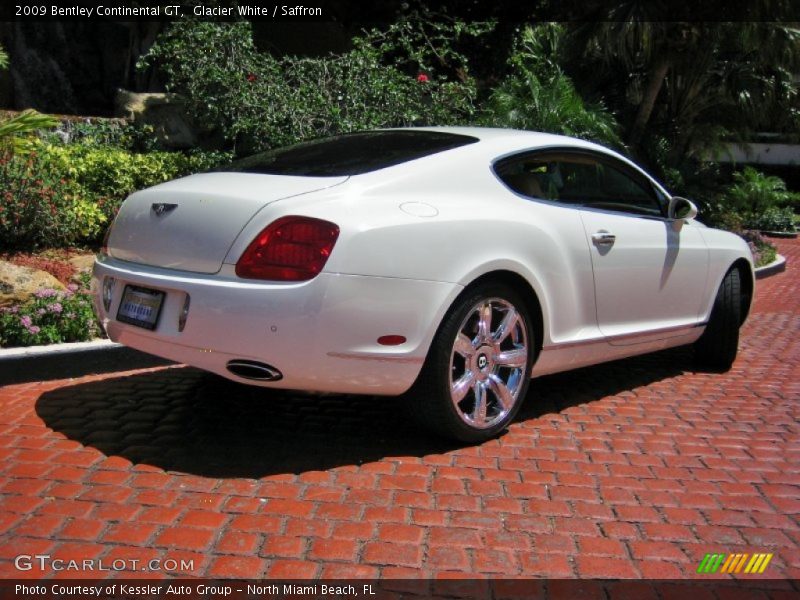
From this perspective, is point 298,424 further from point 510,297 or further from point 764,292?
point 764,292

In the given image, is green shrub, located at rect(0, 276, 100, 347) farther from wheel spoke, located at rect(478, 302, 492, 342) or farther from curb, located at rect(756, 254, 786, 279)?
curb, located at rect(756, 254, 786, 279)

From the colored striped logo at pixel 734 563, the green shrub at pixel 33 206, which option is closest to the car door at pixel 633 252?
the colored striped logo at pixel 734 563

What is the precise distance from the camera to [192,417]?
4.41 m

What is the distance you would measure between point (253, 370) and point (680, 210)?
3.08 meters

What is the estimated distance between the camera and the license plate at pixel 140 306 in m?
3.75

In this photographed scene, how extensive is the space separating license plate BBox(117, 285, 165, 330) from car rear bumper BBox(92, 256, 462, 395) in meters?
0.04

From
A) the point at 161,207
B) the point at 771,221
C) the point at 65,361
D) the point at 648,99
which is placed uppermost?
the point at 648,99

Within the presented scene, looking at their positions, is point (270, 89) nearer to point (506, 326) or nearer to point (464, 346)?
point (506, 326)

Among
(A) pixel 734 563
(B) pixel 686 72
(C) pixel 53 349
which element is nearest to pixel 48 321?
(C) pixel 53 349

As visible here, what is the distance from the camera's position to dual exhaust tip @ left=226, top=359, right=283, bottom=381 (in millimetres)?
3533

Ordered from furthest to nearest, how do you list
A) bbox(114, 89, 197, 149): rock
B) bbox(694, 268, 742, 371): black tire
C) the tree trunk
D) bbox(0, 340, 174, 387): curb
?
the tree trunk
bbox(114, 89, 197, 149): rock
bbox(694, 268, 742, 371): black tire
bbox(0, 340, 174, 387): curb

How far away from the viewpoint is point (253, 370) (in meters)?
3.57

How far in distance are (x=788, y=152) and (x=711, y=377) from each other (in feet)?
86.4

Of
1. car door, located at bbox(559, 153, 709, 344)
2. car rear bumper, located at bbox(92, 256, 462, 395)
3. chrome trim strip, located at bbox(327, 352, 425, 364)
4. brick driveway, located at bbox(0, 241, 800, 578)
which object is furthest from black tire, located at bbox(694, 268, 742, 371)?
chrome trim strip, located at bbox(327, 352, 425, 364)
